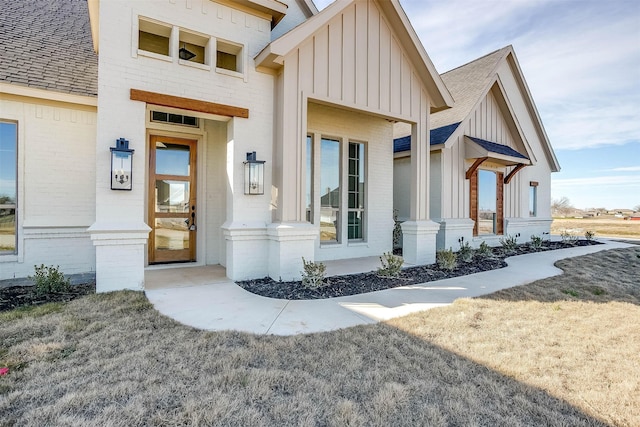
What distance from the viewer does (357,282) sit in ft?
19.7

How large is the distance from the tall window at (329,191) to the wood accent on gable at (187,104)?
9.50 feet

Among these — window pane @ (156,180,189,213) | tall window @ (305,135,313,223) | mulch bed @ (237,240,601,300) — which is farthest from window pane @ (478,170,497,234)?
window pane @ (156,180,189,213)

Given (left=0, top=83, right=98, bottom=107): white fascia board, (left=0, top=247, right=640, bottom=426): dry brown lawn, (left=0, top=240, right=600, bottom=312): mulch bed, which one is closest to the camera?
(left=0, top=247, right=640, bottom=426): dry brown lawn

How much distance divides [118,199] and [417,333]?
15.9 ft

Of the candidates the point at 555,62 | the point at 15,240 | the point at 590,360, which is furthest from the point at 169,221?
the point at 555,62

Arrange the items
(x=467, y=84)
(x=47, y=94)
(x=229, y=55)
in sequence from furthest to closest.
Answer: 1. (x=467, y=84)
2. (x=229, y=55)
3. (x=47, y=94)

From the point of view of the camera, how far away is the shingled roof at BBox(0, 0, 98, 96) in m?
5.75

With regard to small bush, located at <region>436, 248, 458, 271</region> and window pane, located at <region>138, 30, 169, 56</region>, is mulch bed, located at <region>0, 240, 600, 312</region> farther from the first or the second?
window pane, located at <region>138, 30, 169, 56</region>

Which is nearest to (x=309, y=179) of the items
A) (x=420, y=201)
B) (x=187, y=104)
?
(x=420, y=201)

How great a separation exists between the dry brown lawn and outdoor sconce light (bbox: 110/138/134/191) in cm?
182

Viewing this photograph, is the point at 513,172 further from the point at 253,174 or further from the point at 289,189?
the point at 253,174

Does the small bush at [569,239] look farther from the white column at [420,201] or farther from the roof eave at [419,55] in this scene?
the roof eave at [419,55]

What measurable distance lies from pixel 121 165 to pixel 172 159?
2.12m

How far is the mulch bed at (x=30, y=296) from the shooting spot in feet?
14.5
